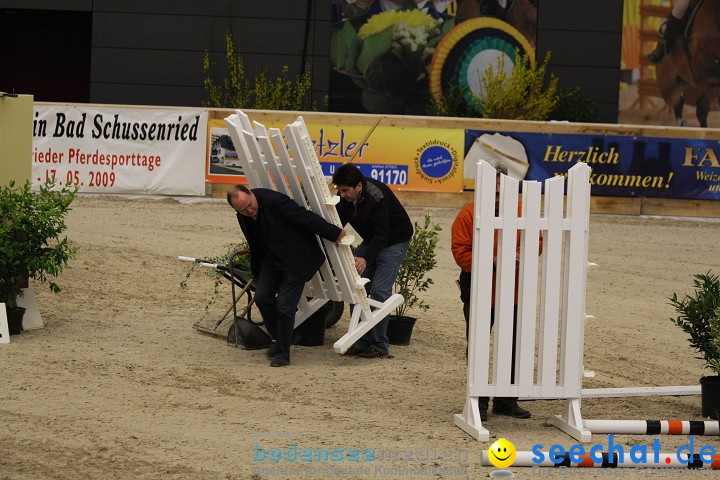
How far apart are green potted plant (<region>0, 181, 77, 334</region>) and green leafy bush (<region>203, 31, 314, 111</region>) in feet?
49.0

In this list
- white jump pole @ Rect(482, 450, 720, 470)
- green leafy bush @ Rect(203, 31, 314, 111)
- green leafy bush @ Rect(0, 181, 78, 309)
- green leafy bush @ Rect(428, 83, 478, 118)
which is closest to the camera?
white jump pole @ Rect(482, 450, 720, 470)

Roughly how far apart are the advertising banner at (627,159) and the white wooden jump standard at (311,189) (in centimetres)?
1028

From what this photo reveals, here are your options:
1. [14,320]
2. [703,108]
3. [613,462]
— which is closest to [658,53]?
[703,108]

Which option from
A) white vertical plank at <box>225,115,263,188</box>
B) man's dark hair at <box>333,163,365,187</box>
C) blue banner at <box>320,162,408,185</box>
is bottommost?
man's dark hair at <box>333,163,365,187</box>

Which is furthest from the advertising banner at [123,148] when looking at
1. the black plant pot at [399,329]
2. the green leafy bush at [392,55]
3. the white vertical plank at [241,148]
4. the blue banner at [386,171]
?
the white vertical plank at [241,148]

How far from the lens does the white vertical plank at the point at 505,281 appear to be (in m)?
6.96

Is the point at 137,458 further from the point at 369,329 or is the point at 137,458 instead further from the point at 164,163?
the point at 164,163

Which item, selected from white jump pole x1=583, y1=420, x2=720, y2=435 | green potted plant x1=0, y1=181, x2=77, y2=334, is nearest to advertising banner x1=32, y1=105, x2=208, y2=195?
green potted plant x1=0, y1=181, x2=77, y2=334

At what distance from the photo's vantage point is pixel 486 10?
1025 inches

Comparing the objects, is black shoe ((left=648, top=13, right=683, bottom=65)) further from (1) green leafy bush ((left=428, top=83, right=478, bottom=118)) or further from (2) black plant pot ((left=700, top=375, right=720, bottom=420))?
(2) black plant pot ((left=700, top=375, right=720, bottom=420))

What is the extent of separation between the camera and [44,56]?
30109 mm

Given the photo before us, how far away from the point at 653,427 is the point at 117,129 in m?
13.7

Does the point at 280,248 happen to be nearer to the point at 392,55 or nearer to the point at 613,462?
the point at 613,462

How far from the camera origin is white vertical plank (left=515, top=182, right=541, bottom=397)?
6.99 m
